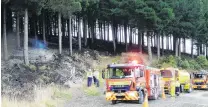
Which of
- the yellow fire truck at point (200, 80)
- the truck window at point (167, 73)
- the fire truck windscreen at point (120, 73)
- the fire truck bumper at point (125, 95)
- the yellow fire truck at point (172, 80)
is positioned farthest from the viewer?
the yellow fire truck at point (200, 80)

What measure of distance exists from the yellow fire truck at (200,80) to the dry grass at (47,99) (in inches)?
699

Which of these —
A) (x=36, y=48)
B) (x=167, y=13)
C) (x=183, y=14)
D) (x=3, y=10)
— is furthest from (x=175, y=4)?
(x=3, y=10)

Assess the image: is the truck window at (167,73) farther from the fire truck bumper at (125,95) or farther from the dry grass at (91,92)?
the fire truck bumper at (125,95)

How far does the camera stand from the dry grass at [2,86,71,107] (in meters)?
19.3

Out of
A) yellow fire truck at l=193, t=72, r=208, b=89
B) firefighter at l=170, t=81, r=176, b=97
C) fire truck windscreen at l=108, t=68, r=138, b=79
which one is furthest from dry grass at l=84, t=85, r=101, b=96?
yellow fire truck at l=193, t=72, r=208, b=89

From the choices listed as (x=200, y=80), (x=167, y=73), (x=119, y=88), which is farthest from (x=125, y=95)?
(x=200, y=80)

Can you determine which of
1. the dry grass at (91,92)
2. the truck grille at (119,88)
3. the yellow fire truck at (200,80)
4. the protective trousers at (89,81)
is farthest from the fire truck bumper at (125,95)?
the yellow fire truck at (200,80)

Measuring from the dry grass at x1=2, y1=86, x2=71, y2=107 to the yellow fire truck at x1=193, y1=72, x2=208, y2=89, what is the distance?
17759 millimetres

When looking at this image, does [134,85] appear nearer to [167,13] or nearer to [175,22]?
[167,13]

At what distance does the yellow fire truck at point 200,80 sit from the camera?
4125cm

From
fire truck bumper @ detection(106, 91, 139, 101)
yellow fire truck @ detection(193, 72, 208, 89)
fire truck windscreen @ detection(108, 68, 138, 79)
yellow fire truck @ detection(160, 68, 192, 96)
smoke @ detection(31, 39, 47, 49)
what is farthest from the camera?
smoke @ detection(31, 39, 47, 49)

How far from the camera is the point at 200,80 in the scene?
136ft

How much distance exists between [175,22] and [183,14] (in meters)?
1.77

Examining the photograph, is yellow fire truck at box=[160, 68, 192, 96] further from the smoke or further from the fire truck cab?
the smoke
